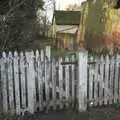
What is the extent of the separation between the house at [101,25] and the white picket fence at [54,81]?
192 inches

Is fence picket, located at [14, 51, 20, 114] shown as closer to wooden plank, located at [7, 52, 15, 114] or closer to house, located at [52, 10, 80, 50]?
wooden plank, located at [7, 52, 15, 114]

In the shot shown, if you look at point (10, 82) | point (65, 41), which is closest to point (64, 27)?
point (65, 41)

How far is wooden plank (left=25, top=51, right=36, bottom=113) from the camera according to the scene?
249 inches

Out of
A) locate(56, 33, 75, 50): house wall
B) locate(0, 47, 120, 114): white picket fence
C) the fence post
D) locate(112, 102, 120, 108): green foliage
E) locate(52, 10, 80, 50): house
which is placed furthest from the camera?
locate(52, 10, 80, 50): house

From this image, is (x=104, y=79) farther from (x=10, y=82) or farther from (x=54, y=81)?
(x=10, y=82)

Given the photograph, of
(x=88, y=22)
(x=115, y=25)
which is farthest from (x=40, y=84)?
(x=88, y=22)

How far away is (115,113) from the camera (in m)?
6.72

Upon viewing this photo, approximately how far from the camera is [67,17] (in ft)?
117

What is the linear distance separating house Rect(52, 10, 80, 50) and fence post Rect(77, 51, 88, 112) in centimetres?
1840

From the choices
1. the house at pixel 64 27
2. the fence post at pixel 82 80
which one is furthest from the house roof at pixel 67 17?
the fence post at pixel 82 80

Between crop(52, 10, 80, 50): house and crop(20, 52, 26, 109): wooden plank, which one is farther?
crop(52, 10, 80, 50): house

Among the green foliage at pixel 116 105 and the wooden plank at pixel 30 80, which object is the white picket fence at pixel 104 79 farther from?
the wooden plank at pixel 30 80

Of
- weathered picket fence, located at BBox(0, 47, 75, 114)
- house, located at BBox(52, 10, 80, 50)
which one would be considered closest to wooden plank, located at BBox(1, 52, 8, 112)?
weathered picket fence, located at BBox(0, 47, 75, 114)

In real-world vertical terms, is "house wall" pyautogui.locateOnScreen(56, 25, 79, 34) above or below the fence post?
below
